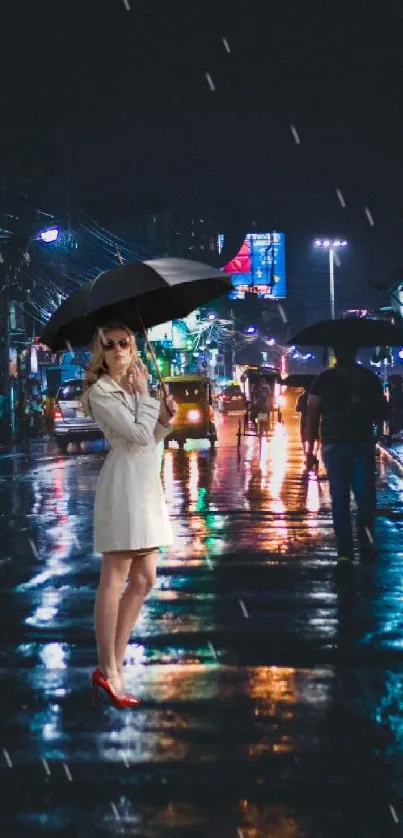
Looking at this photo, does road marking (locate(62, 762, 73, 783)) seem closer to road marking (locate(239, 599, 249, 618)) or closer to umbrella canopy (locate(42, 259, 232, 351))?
umbrella canopy (locate(42, 259, 232, 351))

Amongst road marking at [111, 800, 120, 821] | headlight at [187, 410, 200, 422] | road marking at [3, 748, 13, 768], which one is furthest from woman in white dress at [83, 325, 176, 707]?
headlight at [187, 410, 200, 422]

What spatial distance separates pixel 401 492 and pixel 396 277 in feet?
117

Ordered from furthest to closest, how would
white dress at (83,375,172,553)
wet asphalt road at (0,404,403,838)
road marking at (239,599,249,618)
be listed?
road marking at (239,599,249,618)
white dress at (83,375,172,553)
wet asphalt road at (0,404,403,838)

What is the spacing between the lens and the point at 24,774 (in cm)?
473

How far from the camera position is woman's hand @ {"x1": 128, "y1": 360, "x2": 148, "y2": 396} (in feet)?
20.0

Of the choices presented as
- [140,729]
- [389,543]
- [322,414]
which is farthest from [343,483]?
[140,729]

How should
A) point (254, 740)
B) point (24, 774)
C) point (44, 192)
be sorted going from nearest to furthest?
1. point (24, 774)
2. point (254, 740)
3. point (44, 192)

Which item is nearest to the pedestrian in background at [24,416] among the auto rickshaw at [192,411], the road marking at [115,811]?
the auto rickshaw at [192,411]

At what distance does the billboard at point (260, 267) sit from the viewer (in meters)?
122

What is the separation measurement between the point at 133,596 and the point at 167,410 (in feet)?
3.37

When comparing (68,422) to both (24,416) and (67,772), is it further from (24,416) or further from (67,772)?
(67,772)

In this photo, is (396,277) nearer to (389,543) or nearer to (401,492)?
(401,492)

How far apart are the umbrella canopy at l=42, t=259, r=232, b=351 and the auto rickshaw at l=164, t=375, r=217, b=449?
26497 mm

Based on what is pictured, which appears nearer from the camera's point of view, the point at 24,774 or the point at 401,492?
the point at 24,774
